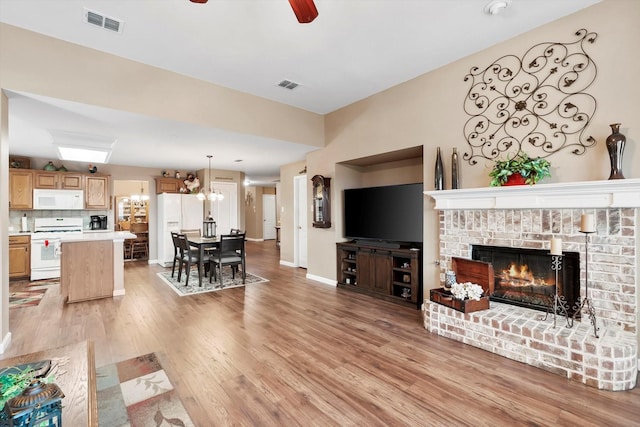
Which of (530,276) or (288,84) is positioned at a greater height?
(288,84)

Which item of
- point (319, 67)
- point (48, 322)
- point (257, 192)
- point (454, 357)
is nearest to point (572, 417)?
point (454, 357)

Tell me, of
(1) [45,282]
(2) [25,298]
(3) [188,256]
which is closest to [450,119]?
(3) [188,256]

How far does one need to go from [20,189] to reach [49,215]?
0.72 metres

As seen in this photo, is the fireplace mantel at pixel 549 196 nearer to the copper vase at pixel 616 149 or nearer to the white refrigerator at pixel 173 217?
the copper vase at pixel 616 149

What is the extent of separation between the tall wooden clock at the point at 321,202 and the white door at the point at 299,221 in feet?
4.24

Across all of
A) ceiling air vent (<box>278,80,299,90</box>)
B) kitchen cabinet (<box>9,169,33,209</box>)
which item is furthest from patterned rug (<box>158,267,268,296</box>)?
ceiling air vent (<box>278,80,299,90</box>)

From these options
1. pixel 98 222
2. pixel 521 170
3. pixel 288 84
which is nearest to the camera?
pixel 521 170

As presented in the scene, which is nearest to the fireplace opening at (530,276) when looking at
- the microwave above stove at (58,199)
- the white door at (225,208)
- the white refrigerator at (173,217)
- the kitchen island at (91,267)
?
the kitchen island at (91,267)

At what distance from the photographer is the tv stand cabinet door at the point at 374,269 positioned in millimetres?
4270

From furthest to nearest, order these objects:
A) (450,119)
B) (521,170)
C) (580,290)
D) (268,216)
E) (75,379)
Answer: (268,216)
(450,119)
(521,170)
(580,290)
(75,379)

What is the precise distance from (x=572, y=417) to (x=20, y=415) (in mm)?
2888

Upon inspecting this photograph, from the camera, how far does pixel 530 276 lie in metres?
3.00

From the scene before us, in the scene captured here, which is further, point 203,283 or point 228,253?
point 228,253

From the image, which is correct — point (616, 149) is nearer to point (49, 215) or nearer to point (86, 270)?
point (86, 270)
